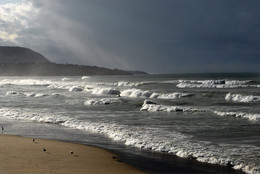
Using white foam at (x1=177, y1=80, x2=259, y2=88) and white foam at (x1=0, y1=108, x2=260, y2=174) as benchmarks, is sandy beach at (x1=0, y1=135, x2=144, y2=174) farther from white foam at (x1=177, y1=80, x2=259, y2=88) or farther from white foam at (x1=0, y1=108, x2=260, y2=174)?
white foam at (x1=177, y1=80, x2=259, y2=88)

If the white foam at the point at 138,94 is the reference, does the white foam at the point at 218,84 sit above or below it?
above

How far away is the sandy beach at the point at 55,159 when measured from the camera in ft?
33.2

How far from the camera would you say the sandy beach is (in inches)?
399

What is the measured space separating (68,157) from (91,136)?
4612 mm

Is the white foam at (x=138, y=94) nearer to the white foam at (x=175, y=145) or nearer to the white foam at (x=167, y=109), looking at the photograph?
the white foam at (x=167, y=109)

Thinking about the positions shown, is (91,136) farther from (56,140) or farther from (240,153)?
(240,153)

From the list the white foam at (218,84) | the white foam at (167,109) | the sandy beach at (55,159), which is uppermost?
the white foam at (218,84)

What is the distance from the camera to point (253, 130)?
56.6 feet

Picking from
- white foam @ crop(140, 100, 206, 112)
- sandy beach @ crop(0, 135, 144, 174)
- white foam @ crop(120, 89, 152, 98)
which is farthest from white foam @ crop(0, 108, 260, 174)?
white foam @ crop(120, 89, 152, 98)

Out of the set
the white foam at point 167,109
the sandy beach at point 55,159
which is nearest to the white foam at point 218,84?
the white foam at point 167,109

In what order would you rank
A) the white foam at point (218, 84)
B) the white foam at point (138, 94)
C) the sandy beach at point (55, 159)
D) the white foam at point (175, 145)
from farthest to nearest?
1. the white foam at point (218, 84)
2. the white foam at point (138, 94)
3. the white foam at point (175, 145)
4. the sandy beach at point (55, 159)

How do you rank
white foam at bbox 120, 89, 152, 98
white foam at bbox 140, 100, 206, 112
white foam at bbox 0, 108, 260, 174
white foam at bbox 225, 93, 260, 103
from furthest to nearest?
white foam at bbox 120, 89, 152, 98 < white foam at bbox 225, 93, 260, 103 < white foam at bbox 140, 100, 206, 112 < white foam at bbox 0, 108, 260, 174

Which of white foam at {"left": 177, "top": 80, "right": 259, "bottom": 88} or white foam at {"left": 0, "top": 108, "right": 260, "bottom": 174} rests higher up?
white foam at {"left": 177, "top": 80, "right": 259, "bottom": 88}

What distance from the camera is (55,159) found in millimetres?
11445
